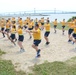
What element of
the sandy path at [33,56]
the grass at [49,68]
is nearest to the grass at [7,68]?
the grass at [49,68]

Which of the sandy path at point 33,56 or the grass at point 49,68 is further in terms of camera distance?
the sandy path at point 33,56

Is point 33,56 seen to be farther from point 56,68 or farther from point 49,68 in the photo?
point 56,68

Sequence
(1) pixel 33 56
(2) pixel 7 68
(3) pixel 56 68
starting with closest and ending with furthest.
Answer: (3) pixel 56 68 → (2) pixel 7 68 → (1) pixel 33 56

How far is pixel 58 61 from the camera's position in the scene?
37.1ft

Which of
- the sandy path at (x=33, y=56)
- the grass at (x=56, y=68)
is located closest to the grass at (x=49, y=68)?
the grass at (x=56, y=68)

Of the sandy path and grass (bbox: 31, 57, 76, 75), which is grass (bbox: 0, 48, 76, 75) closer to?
grass (bbox: 31, 57, 76, 75)

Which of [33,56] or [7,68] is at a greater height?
[7,68]

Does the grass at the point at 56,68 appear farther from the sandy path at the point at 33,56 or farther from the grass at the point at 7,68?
the grass at the point at 7,68

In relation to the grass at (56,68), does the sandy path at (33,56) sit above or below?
below

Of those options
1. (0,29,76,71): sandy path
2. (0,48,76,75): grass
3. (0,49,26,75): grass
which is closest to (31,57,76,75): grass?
(0,48,76,75): grass

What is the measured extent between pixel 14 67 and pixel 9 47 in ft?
16.9

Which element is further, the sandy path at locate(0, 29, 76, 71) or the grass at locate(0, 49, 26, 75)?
the sandy path at locate(0, 29, 76, 71)

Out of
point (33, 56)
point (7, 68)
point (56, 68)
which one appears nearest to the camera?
point (56, 68)

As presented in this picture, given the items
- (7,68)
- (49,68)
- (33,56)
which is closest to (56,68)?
(49,68)
